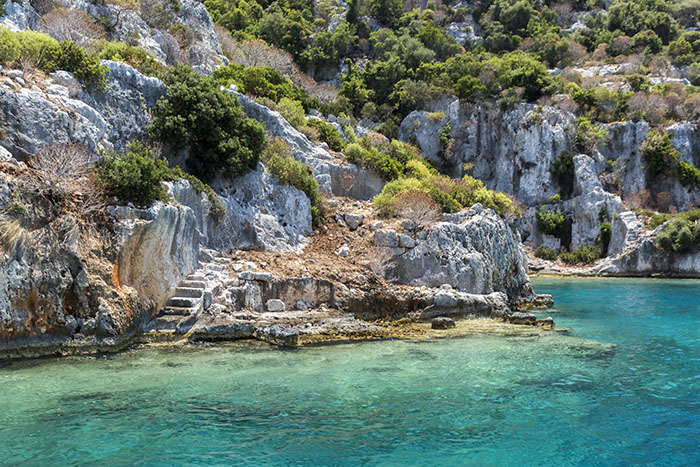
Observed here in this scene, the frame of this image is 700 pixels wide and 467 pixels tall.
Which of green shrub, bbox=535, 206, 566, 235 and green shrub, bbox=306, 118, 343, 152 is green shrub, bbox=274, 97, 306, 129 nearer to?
green shrub, bbox=306, 118, 343, 152

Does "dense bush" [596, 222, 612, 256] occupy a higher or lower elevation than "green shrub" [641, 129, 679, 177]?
lower

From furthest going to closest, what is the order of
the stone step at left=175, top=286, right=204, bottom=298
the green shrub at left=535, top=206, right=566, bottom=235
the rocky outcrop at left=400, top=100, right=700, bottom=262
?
the green shrub at left=535, top=206, right=566, bottom=235, the rocky outcrop at left=400, top=100, right=700, bottom=262, the stone step at left=175, top=286, right=204, bottom=298

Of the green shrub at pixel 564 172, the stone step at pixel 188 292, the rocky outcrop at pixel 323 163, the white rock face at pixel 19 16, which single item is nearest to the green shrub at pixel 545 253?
the green shrub at pixel 564 172

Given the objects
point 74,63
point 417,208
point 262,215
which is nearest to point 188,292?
point 262,215

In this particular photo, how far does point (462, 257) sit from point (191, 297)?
11.0 meters

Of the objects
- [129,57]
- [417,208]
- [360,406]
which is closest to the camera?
[360,406]

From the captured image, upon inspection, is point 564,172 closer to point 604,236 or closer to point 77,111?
point 604,236

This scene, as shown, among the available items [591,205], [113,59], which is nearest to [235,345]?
[113,59]

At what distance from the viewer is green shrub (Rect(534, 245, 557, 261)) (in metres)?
48.1

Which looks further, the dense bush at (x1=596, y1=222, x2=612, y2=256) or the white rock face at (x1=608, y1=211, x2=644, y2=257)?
the dense bush at (x1=596, y1=222, x2=612, y2=256)

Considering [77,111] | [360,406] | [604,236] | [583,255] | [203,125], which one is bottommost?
[360,406]

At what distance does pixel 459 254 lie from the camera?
2033 cm

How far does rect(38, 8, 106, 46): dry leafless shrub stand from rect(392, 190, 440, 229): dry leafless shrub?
15472 millimetres

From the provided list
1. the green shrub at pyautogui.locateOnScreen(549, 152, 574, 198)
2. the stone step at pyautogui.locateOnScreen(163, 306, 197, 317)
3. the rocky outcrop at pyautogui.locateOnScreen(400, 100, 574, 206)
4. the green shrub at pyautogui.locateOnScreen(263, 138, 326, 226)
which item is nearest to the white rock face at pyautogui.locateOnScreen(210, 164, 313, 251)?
the green shrub at pyautogui.locateOnScreen(263, 138, 326, 226)
